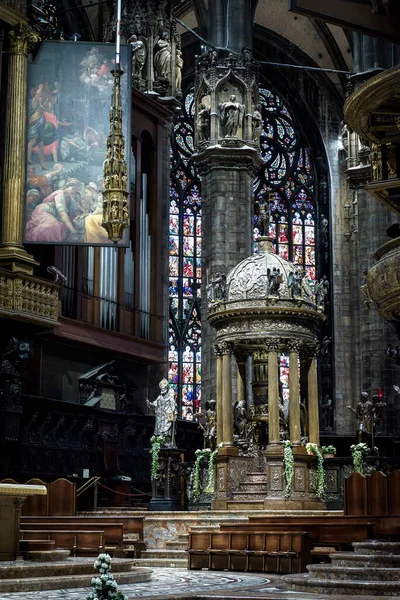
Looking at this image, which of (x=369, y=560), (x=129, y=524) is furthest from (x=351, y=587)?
(x=129, y=524)

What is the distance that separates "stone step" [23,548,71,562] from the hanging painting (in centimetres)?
908

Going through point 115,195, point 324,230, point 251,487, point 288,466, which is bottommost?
point 251,487

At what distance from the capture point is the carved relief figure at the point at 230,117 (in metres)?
30.5

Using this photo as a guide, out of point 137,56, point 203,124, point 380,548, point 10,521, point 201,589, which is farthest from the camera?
point 203,124

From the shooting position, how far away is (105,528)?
55.4ft

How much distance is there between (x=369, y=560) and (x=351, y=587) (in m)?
1.00

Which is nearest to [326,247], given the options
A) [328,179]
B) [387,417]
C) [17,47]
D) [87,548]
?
[328,179]

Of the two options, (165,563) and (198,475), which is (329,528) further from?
(198,475)

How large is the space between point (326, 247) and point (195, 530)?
21.9m

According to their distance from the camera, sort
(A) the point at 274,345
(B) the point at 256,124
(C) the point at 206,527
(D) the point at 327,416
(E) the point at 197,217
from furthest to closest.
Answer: (E) the point at 197,217, (D) the point at 327,416, (B) the point at 256,124, (A) the point at 274,345, (C) the point at 206,527

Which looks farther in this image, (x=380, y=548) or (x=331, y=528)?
(x=331, y=528)

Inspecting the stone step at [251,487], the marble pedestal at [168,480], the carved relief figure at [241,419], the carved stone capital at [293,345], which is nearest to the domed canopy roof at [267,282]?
the carved stone capital at [293,345]

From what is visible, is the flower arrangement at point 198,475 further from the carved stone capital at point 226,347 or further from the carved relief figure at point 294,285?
the carved relief figure at point 294,285

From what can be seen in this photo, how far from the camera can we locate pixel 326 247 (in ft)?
127
